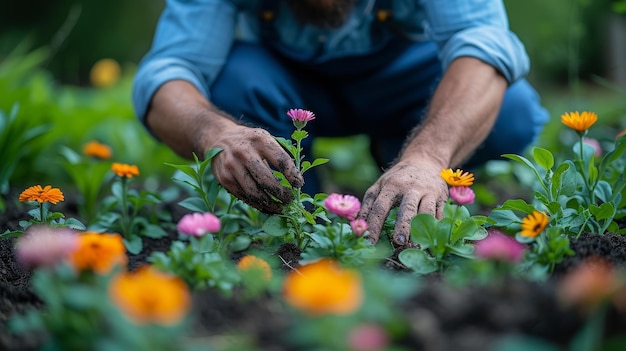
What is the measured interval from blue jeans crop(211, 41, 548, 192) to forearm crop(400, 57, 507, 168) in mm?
417

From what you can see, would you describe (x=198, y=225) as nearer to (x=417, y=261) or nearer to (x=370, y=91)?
(x=417, y=261)

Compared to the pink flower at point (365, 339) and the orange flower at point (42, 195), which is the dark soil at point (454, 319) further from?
the orange flower at point (42, 195)

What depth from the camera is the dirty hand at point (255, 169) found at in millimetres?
1352

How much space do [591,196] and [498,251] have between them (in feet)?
2.44

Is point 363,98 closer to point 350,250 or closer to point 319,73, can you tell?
point 319,73

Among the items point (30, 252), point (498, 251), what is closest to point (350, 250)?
point (498, 251)

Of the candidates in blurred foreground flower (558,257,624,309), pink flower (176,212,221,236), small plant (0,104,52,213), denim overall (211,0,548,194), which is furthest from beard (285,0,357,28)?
blurred foreground flower (558,257,624,309)

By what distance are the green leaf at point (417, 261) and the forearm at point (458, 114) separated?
1.17 feet

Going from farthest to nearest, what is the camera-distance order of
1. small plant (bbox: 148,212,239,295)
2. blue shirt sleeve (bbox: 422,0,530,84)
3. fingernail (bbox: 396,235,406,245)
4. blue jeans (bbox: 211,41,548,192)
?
blue jeans (bbox: 211,41,548,192) → blue shirt sleeve (bbox: 422,0,530,84) → fingernail (bbox: 396,235,406,245) → small plant (bbox: 148,212,239,295)

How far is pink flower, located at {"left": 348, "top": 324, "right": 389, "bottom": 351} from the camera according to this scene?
0.65 m

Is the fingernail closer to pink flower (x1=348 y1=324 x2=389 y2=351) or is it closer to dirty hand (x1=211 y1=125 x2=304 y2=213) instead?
dirty hand (x1=211 y1=125 x2=304 y2=213)

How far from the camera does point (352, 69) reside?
2.27 metres

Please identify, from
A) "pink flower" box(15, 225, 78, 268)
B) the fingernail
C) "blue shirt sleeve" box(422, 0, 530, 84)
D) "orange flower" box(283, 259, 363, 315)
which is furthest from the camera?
"blue shirt sleeve" box(422, 0, 530, 84)

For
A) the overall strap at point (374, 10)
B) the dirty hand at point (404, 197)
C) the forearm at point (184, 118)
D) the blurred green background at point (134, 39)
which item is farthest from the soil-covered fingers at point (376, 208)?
the blurred green background at point (134, 39)
